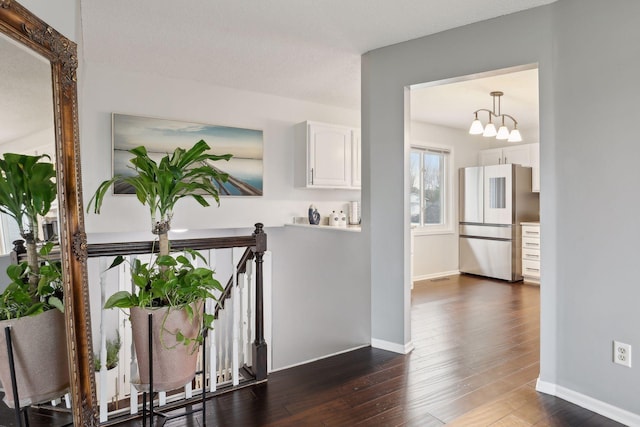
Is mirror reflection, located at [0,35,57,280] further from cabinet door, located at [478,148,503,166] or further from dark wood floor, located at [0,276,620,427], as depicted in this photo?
cabinet door, located at [478,148,503,166]

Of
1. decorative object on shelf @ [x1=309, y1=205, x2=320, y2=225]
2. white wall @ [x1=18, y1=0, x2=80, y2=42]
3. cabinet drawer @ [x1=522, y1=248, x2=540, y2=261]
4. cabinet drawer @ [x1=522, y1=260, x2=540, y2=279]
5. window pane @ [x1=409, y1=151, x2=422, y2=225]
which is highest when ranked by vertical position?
white wall @ [x1=18, y1=0, x2=80, y2=42]

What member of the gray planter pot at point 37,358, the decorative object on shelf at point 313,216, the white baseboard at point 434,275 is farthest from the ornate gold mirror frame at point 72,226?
the white baseboard at point 434,275

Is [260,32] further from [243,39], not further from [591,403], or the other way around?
[591,403]

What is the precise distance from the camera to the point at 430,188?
627 centimetres

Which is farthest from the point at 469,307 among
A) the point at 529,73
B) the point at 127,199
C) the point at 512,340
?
the point at 127,199

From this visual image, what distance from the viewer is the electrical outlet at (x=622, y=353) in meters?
2.09

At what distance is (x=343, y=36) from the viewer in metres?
2.94

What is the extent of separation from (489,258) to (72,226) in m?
5.76

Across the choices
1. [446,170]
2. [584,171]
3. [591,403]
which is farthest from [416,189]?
[591,403]

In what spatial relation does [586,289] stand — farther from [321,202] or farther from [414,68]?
[321,202]

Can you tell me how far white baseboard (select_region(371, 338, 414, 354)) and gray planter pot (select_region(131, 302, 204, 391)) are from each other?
174 cm

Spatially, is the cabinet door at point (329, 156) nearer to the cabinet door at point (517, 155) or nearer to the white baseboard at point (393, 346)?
the white baseboard at point (393, 346)

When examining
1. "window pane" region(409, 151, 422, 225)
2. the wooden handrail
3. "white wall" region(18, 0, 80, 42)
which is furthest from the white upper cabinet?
"white wall" region(18, 0, 80, 42)

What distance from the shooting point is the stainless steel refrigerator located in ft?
18.6
